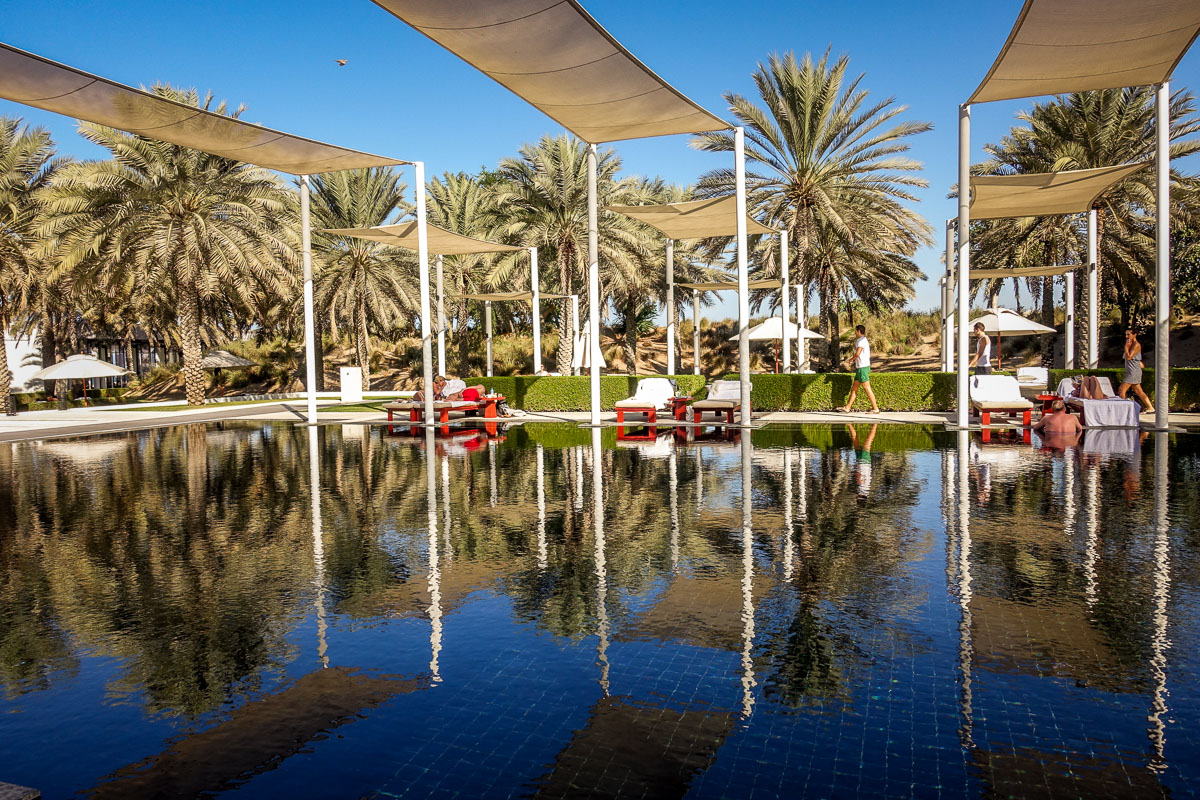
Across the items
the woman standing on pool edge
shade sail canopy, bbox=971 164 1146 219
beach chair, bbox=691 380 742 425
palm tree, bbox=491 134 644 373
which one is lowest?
beach chair, bbox=691 380 742 425

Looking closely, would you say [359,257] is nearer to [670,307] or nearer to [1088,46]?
[670,307]

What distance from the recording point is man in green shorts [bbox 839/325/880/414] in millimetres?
17656

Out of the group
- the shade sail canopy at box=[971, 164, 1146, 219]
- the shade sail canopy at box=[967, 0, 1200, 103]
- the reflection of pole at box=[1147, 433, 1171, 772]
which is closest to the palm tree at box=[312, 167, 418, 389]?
the shade sail canopy at box=[971, 164, 1146, 219]

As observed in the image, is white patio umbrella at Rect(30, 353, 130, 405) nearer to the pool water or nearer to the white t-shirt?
the pool water

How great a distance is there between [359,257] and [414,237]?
14.1m

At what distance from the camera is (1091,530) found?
6746 millimetres

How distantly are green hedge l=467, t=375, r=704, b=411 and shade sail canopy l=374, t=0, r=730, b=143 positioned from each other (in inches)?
357

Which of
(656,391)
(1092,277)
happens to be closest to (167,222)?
(656,391)

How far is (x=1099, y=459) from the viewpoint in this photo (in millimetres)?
11031

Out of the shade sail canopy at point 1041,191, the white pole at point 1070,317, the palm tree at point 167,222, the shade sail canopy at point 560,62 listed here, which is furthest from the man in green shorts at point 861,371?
the palm tree at point 167,222

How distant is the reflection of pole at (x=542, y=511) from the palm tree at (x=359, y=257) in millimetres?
21812

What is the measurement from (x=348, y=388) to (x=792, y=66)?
56.1ft

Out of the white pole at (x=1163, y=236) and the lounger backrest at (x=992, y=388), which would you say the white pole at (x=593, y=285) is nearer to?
the lounger backrest at (x=992, y=388)

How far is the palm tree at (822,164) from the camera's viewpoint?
975 inches
